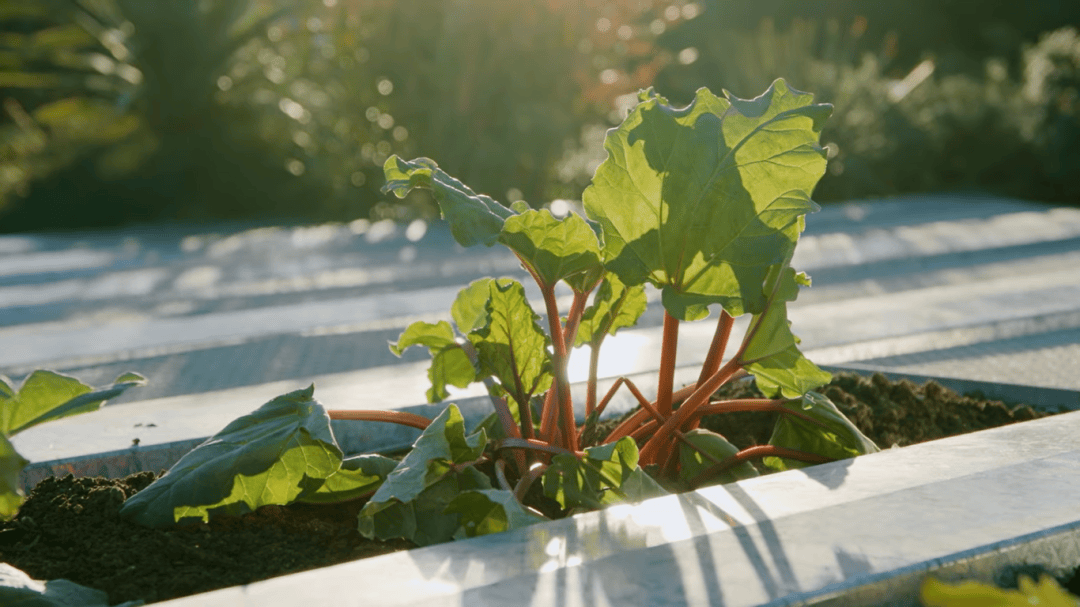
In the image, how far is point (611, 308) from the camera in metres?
1.25

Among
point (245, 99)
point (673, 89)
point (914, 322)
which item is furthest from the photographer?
point (673, 89)

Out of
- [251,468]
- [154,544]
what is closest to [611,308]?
[251,468]

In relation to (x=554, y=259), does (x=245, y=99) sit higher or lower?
higher

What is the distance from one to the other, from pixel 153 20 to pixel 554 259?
7.10 metres

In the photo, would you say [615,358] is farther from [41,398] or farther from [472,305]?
[41,398]

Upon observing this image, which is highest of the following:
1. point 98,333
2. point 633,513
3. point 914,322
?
point 98,333

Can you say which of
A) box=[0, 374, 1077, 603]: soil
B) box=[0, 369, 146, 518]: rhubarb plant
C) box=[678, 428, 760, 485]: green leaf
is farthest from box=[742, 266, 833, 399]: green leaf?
box=[0, 369, 146, 518]: rhubarb plant

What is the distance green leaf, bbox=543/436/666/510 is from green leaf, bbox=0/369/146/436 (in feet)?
1.53

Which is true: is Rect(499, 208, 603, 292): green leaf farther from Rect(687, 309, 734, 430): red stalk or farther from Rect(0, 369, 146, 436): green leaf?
Rect(0, 369, 146, 436): green leaf

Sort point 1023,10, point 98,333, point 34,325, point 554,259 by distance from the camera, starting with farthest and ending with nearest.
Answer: point 1023,10 → point 34,325 → point 98,333 → point 554,259

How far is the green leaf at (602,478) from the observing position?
104 cm

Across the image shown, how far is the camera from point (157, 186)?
22.7 feet

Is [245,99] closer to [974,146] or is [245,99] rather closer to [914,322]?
[974,146]

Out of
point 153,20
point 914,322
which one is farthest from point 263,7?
point 914,322
